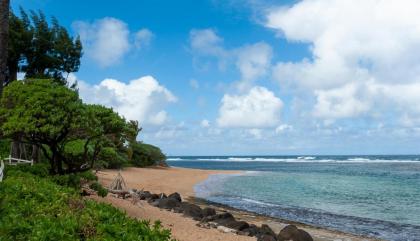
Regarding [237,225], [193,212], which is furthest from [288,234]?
[193,212]

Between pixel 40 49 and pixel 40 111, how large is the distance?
65.1 feet

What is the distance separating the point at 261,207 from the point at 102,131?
51.1 feet

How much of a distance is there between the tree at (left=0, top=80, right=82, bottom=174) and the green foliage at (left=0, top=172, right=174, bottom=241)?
3.91m

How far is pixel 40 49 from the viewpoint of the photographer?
1315 inches

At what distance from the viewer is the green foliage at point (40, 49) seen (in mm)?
32000

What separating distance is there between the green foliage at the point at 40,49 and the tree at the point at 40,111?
16.0 metres

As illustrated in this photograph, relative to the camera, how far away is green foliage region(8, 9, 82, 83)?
3200 cm

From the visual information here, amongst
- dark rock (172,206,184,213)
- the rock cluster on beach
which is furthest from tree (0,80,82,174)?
dark rock (172,206,184,213)

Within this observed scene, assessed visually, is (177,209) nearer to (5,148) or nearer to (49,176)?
(49,176)

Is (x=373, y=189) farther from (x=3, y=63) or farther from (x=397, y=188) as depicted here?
(x=3, y=63)

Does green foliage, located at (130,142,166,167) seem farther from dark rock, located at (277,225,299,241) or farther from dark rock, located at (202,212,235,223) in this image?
dark rock, located at (277,225,299,241)

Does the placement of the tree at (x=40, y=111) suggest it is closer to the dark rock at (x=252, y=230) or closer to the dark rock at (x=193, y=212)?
the dark rock at (x=193, y=212)

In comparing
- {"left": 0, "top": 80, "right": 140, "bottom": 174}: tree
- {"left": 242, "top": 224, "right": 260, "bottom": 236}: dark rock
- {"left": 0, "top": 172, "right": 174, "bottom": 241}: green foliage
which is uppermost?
{"left": 0, "top": 80, "right": 140, "bottom": 174}: tree

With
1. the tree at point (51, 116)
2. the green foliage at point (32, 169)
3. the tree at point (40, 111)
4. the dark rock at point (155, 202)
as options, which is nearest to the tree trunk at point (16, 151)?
the dark rock at point (155, 202)
